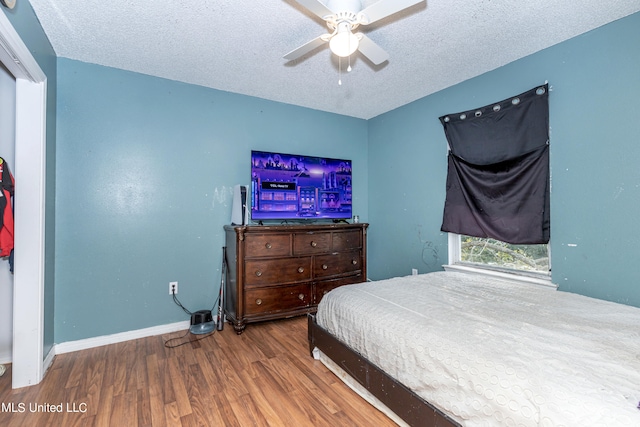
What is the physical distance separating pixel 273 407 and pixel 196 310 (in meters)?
1.60

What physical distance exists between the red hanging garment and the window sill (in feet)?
11.7

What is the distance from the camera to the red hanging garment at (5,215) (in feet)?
6.17

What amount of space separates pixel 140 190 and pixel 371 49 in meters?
2.33

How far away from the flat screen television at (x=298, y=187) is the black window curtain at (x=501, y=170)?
1275 millimetres

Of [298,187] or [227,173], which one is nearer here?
[227,173]

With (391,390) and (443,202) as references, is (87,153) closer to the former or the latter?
(391,390)

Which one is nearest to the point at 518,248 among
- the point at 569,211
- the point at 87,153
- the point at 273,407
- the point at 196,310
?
the point at 569,211

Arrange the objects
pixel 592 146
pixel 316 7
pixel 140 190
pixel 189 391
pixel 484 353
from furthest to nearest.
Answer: pixel 140 190
pixel 592 146
pixel 189 391
pixel 316 7
pixel 484 353

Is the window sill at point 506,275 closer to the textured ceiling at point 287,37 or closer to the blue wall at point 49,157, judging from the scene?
the textured ceiling at point 287,37

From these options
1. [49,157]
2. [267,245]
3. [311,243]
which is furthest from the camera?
[311,243]

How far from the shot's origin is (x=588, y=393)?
910mm

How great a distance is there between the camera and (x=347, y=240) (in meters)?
3.39

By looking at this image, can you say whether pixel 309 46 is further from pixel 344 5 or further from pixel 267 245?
pixel 267 245

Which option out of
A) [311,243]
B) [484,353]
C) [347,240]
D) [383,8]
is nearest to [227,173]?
[311,243]
